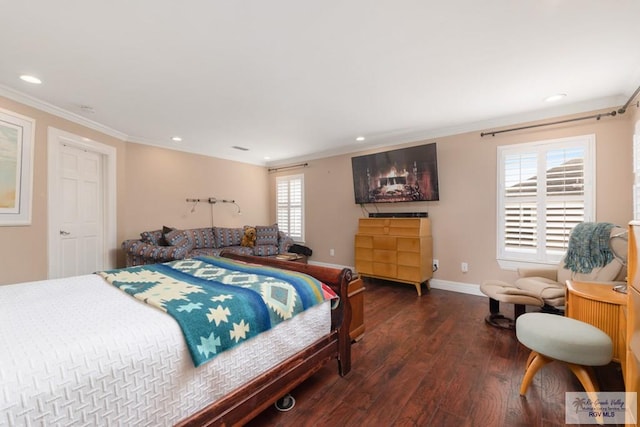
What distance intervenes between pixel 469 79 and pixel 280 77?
5.74ft

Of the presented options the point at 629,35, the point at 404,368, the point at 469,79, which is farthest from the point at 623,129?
the point at 404,368

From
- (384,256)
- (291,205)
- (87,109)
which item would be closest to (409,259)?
(384,256)

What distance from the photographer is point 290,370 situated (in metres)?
1.59

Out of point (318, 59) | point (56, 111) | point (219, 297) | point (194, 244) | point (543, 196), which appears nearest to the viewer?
point (219, 297)

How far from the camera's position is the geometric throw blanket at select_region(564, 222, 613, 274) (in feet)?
8.60

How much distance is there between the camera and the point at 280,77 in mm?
2471

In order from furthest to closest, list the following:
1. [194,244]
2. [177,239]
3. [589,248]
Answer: [194,244] < [177,239] < [589,248]

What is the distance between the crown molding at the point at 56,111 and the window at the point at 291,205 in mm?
2990

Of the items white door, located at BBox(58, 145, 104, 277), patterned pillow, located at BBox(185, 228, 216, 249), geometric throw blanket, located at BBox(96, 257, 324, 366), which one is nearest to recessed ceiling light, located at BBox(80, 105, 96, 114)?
white door, located at BBox(58, 145, 104, 277)

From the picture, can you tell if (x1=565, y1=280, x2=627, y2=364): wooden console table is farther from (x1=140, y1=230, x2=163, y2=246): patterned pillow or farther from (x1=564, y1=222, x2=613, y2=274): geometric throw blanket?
(x1=140, y1=230, x2=163, y2=246): patterned pillow

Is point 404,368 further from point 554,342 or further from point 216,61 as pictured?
point 216,61

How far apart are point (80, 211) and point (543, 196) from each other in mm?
6028

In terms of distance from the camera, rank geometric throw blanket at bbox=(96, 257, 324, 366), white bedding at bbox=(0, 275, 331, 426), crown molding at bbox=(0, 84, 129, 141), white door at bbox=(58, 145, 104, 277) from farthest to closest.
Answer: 1. white door at bbox=(58, 145, 104, 277)
2. crown molding at bbox=(0, 84, 129, 141)
3. geometric throw blanket at bbox=(96, 257, 324, 366)
4. white bedding at bbox=(0, 275, 331, 426)

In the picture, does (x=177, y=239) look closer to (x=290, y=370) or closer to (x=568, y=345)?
(x=290, y=370)
